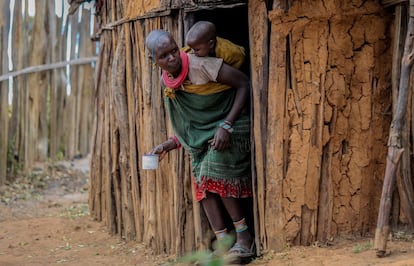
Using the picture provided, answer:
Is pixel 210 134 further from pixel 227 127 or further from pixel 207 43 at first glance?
pixel 207 43

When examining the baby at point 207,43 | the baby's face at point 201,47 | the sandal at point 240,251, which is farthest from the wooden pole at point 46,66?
the sandal at point 240,251

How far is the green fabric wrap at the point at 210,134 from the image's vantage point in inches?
209

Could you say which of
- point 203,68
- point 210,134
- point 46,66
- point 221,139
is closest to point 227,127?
point 221,139

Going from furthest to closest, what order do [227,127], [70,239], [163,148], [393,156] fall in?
[70,239] → [163,148] → [227,127] → [393,156]

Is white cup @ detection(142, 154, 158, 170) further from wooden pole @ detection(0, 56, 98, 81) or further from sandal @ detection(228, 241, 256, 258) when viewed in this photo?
wooden pole @ detection(0, 56, 98, 81)

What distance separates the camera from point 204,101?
5.34 m

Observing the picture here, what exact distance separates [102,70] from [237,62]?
7.09 ft

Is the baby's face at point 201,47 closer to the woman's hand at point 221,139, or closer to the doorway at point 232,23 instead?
the woman's hand at point 221,139

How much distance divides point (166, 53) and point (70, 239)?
269 cm

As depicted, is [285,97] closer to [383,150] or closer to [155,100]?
[383,150]

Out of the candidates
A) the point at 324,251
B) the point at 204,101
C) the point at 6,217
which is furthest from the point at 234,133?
the point at 6,217

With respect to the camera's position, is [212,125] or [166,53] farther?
[212,125]

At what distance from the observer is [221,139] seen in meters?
5.15

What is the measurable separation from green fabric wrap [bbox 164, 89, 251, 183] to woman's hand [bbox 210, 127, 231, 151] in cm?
10
